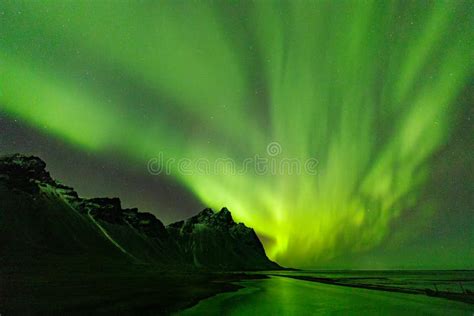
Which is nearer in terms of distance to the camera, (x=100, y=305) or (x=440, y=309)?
(x=100, y=305)

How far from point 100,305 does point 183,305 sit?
9.77 meters

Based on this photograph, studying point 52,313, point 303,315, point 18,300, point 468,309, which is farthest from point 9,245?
point 468,309

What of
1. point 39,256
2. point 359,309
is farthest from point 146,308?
point 39,256

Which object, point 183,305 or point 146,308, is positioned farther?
point 183,305

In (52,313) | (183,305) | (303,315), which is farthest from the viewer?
(183,305)

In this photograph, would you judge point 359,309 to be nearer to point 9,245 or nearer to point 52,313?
point 52,313

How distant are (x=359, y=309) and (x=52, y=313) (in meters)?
36.8

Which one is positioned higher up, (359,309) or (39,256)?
(39,256)

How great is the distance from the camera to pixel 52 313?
32500 millimetres

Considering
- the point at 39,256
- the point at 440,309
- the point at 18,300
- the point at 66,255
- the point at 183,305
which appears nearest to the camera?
the point at 183,305

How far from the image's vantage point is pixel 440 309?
145 feet

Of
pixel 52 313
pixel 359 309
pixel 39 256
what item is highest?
pixel 39 256

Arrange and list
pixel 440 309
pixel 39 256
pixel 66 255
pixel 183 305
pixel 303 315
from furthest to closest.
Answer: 1. pixel 66 255
2. pixel 39 256
3. pixel 440 309
4. pixel 183 305
5. pixel 303 315

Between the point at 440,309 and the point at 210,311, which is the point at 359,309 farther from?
the point at 210,311
